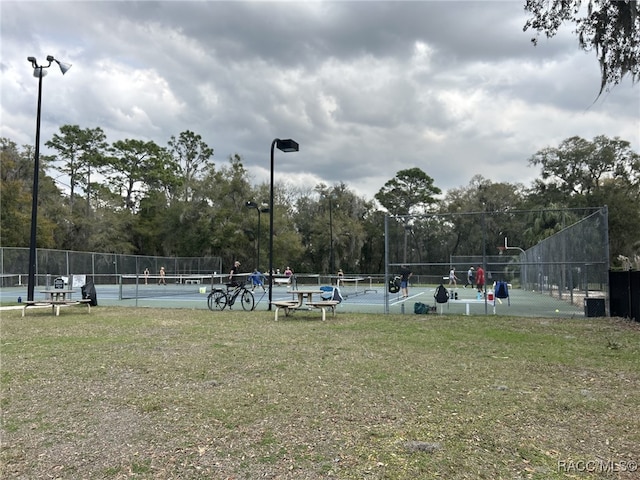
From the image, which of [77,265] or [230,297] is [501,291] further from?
[77,265]

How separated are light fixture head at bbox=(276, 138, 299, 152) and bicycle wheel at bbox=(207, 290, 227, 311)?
502 centimetres

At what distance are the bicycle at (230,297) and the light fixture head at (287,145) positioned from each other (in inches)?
175

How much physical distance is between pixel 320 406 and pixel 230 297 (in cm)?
A: 1061

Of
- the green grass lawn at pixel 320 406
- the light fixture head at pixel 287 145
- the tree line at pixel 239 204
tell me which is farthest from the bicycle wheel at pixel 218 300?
the tree line at pixel 239 204

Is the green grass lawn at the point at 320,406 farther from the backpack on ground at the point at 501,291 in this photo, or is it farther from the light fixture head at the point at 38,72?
the light fixture head at the point at 38,72

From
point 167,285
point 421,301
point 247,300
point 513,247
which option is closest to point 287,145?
point 247,300

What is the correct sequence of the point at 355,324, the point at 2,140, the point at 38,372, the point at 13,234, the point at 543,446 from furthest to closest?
the point at 2,140 → the point at 13,234 → the point at 355,324 → the point at 38,372 → the point at 543,446

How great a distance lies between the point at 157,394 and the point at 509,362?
4.71 m

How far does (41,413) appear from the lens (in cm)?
445

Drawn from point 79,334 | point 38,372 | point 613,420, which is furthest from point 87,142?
point 613,420

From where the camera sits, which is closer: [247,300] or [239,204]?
[247,300]

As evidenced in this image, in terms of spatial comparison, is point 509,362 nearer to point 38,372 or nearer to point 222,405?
point 222,405

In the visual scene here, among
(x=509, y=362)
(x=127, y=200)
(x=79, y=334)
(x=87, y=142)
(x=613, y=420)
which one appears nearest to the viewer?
(x=613, y=420)

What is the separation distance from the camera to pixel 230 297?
14844 millimetres
